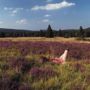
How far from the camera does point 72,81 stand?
8.30 metres

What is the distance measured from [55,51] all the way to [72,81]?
1564cm

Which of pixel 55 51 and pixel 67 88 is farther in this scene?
pixel 55 51

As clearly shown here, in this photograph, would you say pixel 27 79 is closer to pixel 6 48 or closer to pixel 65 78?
pixel 65 78

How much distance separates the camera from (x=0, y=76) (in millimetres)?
8156

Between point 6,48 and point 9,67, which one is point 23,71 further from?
point 6,48

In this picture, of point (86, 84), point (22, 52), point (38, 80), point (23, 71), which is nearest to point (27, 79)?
point (38, 80)

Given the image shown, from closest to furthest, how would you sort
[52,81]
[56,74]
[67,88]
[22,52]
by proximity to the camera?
[67,88]
[52,81]
[56,74]
[22,52]

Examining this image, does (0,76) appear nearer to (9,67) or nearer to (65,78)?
(9,67)

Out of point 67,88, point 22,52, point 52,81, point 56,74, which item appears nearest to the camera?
point 67,88

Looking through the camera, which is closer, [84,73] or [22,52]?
[84,73]

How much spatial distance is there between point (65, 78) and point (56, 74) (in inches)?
21.3

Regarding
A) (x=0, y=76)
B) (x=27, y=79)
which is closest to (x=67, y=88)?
(x=27, y=79)

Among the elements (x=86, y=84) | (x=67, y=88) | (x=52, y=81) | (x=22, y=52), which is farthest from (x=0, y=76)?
(x=22, y=52)

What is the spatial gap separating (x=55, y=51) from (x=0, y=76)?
15941 mm
